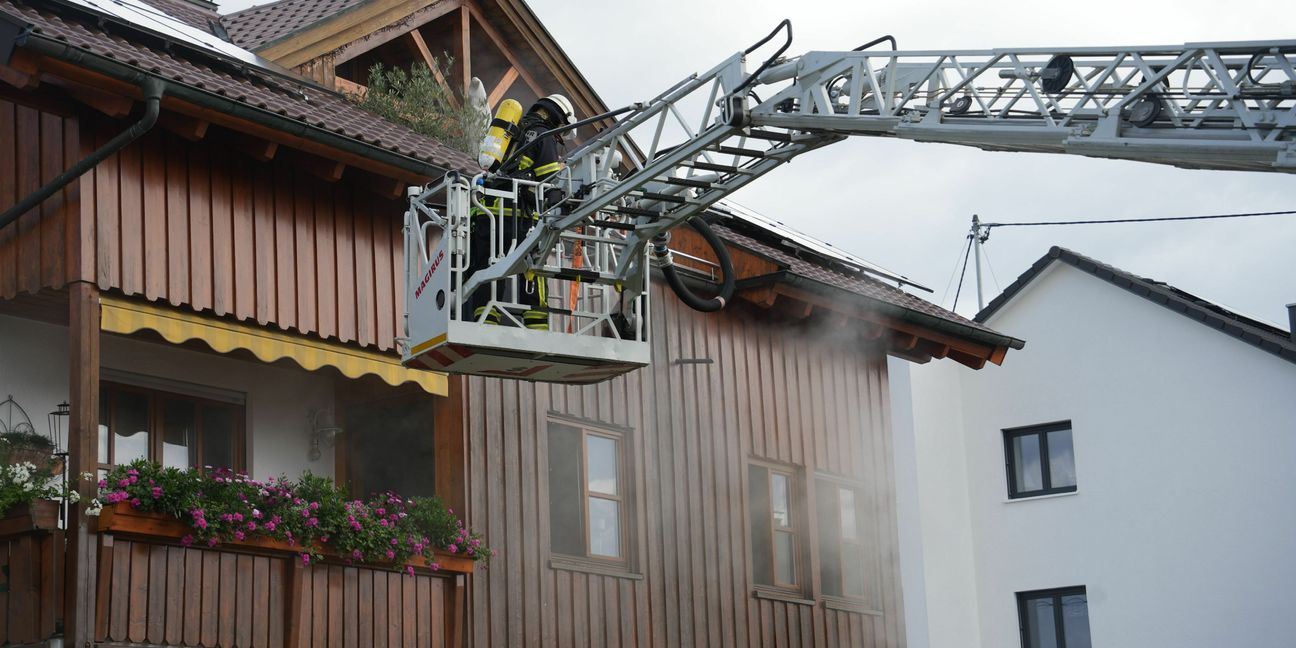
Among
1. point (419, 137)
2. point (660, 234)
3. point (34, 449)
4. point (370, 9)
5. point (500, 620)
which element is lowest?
point (500, 620)

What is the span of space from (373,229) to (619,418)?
3369 millimetres

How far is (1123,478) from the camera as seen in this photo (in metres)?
26.5

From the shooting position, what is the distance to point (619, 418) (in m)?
16.0

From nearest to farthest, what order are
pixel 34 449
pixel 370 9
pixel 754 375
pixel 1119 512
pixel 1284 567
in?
pixel 34 449 → pixel 370 9 → pixel 754 375 → pixel 1284 567 → pixel 1119 512

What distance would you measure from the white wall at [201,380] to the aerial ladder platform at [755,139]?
7.52 ft

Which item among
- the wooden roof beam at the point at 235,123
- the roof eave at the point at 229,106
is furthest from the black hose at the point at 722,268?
the wooden roof beam at the point at 235,123

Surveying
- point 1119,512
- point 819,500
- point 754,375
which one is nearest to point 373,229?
point 754,375

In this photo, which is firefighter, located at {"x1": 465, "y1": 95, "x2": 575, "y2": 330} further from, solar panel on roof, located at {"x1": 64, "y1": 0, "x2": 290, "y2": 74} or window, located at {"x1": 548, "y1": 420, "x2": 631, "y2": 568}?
window, located at {"x1": 548, "y1": 420, "x2": 631, "y2": 568}

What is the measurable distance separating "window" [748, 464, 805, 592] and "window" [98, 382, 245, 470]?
5832 millimetres

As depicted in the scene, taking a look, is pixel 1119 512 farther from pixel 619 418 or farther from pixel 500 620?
pixel 500 620

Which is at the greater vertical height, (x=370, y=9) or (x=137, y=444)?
(x=370, y=9)

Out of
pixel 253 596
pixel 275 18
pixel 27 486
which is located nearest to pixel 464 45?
pixel 275 18

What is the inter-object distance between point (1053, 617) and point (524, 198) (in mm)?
18180

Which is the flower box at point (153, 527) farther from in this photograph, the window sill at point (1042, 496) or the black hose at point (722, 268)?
the window sill at point (1042, 496)
